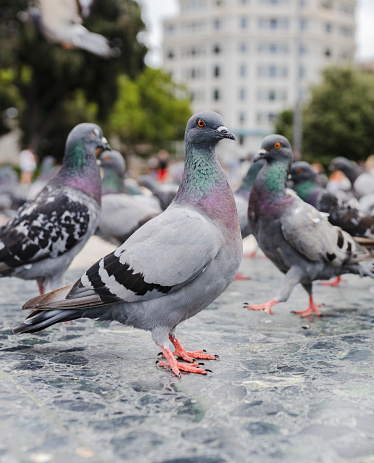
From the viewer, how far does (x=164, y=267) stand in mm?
3146

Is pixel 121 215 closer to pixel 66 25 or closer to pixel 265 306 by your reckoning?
pixel 265 306

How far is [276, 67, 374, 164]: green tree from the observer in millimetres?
37500

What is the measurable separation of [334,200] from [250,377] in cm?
311

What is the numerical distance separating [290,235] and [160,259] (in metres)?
1.72

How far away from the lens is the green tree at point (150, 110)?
48.2m

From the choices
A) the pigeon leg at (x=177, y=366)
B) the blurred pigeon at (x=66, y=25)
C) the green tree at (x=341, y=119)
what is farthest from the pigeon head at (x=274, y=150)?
the green tree at (x=341, y=119)

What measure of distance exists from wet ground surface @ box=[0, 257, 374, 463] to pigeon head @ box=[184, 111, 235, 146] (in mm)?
1315

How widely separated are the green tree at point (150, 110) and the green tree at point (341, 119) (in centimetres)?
1434

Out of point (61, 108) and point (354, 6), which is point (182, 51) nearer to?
point (354, 6)

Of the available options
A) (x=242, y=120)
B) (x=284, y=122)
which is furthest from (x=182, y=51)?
(x=284, y=122)

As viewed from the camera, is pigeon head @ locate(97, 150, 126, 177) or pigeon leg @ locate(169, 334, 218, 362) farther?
pigeon head @ locate(97, 150, 126, 177)

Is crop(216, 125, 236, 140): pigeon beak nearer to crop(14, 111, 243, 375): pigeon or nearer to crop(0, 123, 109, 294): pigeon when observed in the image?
crop(14, 111, 243, 375): pigeon

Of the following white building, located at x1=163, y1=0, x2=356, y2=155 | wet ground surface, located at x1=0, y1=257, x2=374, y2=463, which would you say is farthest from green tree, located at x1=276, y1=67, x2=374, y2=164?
wet ground surface, located at x1=0, y1=257, x2=374, y2=463

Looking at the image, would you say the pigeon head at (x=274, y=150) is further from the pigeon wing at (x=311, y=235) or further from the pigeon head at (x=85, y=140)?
the pigeon head at (x=85, y=140)
